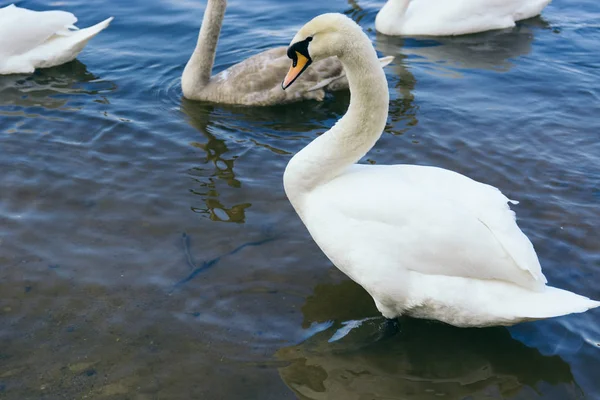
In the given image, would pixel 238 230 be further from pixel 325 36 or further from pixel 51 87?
pixel 51 87

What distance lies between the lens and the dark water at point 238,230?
4.64 metres

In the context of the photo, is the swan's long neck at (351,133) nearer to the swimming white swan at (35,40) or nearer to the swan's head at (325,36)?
the swan's head at (325,36)

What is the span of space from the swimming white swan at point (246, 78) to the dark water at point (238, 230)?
18cm

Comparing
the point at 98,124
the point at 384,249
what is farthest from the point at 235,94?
the point at 384,249

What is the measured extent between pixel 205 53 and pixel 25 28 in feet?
8.53

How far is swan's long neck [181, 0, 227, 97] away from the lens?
8.71 m

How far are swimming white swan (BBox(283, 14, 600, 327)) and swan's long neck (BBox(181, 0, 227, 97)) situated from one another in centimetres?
402

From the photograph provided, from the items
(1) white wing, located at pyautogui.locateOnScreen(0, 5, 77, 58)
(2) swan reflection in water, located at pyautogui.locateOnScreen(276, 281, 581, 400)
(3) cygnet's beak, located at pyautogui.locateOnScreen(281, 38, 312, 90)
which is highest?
(3) cygnet's beak, located at pyautogui.locateOnScreen(281, 38, 312, 90)

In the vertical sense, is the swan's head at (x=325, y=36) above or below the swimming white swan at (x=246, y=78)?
above

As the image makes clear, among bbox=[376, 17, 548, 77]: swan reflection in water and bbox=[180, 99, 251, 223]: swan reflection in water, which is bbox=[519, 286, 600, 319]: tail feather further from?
bbox=[376, 17, 548, 77]: swan reflection in water

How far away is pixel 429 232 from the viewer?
4523 millimetres

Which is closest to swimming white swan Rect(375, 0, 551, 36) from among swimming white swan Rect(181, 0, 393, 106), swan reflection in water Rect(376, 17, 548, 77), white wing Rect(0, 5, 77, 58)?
swan reflection in water Rect(376, 17, 548, 77)

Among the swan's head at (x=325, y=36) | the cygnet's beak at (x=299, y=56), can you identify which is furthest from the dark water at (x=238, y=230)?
the swan's head at (x=325, y=36)

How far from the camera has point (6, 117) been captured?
821cm
